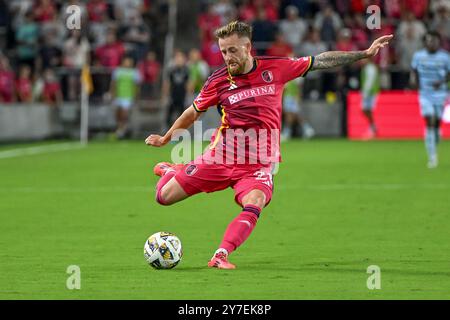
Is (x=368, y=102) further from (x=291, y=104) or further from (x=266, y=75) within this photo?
(x=266, y=75)

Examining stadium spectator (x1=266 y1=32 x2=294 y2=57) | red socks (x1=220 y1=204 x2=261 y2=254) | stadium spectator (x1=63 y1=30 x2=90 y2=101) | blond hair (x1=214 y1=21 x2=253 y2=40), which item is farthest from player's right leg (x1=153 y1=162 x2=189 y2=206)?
stadium spectator (x1=63 y1=30 x2=90 y2=101)

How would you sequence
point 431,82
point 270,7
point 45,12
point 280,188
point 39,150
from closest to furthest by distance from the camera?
point 280,188 → point 431,82 → point 39,150 → point 45,12 → point 270,7

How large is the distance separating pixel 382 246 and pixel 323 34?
1987 centimetres

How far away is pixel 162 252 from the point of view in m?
9.62

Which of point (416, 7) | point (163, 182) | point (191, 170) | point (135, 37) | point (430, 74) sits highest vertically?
point (416, 7)

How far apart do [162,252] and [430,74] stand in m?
12.0

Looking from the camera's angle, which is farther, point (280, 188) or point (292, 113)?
point (292, 113)

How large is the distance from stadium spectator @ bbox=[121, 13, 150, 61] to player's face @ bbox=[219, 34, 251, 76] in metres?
21.2

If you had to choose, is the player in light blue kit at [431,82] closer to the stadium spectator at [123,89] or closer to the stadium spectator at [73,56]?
the stadium spectator at [123,89]

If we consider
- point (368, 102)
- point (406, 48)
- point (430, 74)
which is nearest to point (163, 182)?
point (430, 74)

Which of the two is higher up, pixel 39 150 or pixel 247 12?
pixel 247 12

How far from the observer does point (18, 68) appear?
31.3m

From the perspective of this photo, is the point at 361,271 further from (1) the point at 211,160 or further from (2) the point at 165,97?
(2) the point at 165,97

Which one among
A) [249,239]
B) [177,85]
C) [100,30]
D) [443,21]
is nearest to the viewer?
[249,239]
